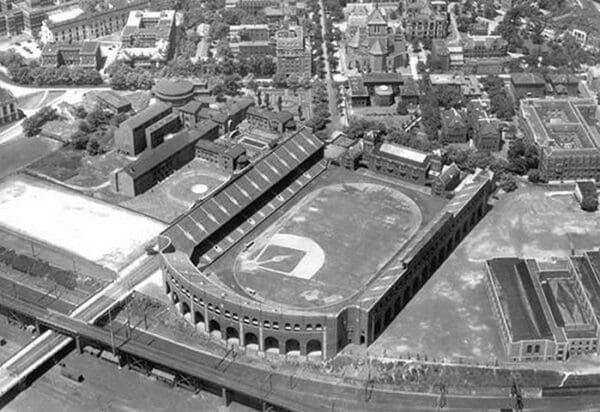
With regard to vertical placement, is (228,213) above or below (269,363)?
above

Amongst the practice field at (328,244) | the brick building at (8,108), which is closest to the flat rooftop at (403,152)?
the practice field at (328,244)

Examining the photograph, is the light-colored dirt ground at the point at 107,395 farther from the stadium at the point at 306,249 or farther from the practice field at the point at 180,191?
the practice field at the point at 180,191

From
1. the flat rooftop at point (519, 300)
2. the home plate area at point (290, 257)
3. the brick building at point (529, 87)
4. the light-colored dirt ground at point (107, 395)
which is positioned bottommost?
the light-colored dirt ground at point (107, 395)

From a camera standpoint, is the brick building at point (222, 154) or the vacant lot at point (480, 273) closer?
the vacant lot at point (480, 273)

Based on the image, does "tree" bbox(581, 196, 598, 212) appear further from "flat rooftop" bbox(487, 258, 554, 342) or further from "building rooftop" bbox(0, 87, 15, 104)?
"building rooftop" bbox(0, 87, 15, 104)

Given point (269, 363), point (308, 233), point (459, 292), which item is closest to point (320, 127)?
point (308, 233)

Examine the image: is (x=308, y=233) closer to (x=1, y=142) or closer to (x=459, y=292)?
(x=459, y=292)

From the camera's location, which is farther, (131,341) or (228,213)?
(228,213)
